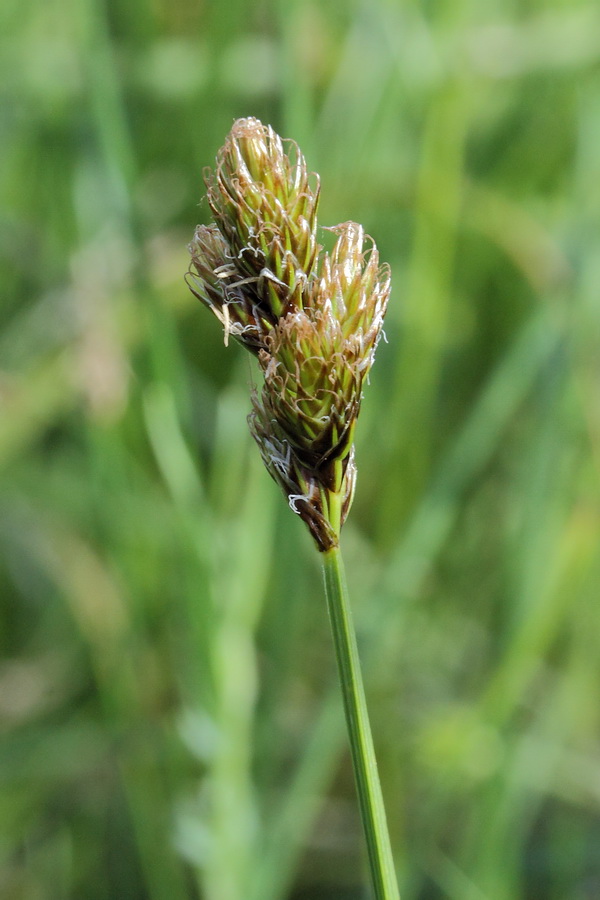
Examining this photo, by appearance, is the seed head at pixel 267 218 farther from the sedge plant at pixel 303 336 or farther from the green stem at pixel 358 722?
the green stem at pixel 358 722

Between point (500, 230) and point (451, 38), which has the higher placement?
point (451, 38)

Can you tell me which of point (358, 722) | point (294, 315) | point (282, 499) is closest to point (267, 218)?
point (294, 315)

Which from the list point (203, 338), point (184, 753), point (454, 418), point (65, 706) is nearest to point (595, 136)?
point (454, 418)

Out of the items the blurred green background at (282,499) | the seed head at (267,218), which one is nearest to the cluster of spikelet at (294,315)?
the seed head at (267,218)

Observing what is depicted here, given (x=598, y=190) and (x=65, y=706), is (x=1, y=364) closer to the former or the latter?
(x=65, y=706)

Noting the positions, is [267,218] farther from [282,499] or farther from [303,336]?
[282,499]

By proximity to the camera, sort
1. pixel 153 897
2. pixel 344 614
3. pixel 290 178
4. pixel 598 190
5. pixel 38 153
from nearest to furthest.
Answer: pixel 344 614 < pixel 290 178 < pixel 153 897 < pixel 598 190 < pixel 38 153

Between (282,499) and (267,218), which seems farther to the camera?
(282,499)
